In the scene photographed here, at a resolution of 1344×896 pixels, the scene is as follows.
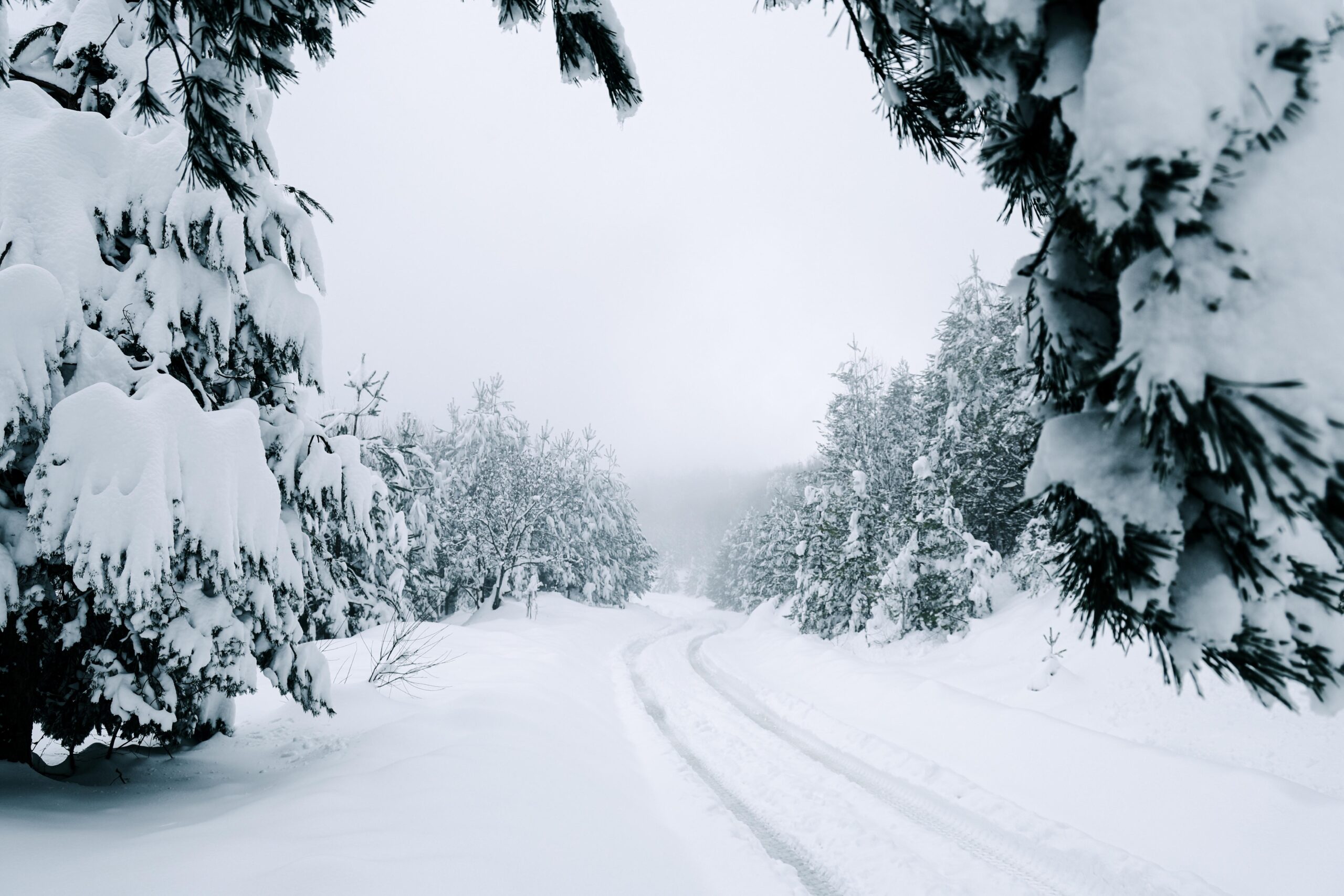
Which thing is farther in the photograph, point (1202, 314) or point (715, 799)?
point (715, 799)

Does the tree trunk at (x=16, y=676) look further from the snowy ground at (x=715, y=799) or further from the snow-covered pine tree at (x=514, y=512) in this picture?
the snow-covered pine tree at (x=514, y=512)

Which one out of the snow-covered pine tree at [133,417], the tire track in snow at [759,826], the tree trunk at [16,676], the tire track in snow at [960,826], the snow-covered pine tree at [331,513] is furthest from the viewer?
the snow-covered pine tree at [331,513]

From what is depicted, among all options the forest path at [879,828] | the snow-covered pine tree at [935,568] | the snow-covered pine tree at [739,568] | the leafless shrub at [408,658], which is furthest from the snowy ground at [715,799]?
the snow-covered pine tree at [739,568]

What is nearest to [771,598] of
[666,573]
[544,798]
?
[544,798]

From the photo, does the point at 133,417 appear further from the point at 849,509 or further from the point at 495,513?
Answer: the point at 495,513

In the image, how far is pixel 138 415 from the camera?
4.27m

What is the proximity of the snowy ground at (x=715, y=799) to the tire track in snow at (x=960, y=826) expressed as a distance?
1.3 inches

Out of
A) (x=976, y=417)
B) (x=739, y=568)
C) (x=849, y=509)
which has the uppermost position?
(x=976, y=417)

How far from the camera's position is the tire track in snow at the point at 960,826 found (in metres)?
5.16

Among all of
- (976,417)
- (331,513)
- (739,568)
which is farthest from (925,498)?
(739,568)

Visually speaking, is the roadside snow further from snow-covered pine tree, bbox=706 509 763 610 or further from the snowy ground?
snow-covered pine tree, bbox=706 509 763 610

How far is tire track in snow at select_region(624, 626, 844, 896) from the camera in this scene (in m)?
5.27

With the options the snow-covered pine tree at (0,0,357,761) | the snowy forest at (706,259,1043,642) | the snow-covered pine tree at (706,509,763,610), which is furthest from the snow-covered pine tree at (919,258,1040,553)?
the snow-covered pine tree at (706,509,763,610)

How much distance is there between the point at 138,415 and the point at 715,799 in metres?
6.92
